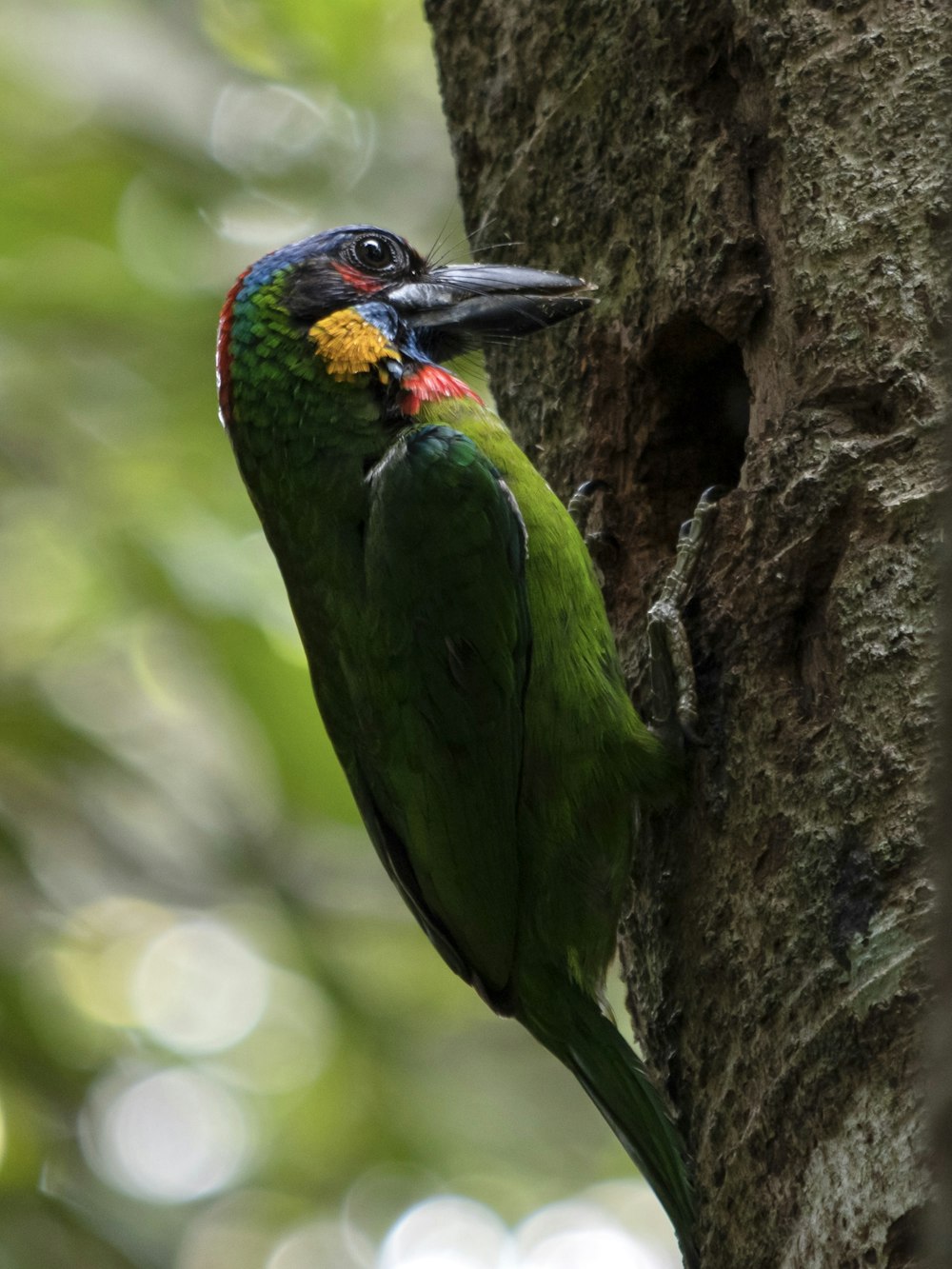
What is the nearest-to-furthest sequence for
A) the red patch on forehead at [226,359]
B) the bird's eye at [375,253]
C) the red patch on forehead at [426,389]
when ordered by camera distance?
the red patch on forehead at [426,389], the red patch on forehead at [226,359], the bird's eye at [375,253]

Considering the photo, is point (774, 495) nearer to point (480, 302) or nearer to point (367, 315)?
point (480, 302)

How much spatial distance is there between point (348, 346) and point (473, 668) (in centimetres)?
79

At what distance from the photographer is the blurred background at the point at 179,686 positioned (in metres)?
4.32

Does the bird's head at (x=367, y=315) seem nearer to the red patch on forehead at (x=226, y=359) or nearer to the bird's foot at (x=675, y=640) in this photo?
the red patch on forehead at (x=226, y=359)

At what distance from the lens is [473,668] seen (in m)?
2.72

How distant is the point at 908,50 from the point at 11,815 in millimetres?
3524

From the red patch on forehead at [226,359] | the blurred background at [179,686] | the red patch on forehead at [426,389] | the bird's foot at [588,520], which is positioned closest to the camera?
the bird's foot at [588,520]

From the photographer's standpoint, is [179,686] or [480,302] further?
[179,686]

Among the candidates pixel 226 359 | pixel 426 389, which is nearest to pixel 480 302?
pixel 426 389

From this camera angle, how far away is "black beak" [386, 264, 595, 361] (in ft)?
9.25

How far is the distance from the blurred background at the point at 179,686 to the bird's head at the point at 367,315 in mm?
551

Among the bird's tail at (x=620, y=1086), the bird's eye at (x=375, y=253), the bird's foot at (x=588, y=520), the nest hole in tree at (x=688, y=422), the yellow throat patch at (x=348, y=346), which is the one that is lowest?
the bird's tail at (x=620, y=1086)

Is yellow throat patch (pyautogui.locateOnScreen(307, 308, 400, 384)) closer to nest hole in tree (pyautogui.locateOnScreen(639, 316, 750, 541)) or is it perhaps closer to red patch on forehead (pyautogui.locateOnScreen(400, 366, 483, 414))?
red patch on forehead (pyautogui.locateOnScreen(400, 366, 483, 414))

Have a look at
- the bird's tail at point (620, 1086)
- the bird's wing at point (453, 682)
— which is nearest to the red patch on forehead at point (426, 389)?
the bird's wing at point (453, 682)
